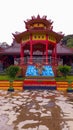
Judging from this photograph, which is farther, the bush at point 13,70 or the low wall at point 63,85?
the bush at point 13,70

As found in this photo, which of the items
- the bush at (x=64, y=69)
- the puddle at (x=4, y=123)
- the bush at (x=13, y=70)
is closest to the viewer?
the puddle at (x=4, y=123)

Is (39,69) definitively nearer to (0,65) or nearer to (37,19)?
(37,19)

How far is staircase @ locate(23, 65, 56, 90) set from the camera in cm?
2119

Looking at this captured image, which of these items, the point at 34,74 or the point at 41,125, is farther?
the point at 34,74

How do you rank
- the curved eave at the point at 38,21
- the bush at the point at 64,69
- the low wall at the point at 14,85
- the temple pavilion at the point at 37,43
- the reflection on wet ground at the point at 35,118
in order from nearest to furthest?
→ 1. the reflection on wet ground at the point at 35,118
2. the low wall at the point at 14,85
3. the bush at the point at 64,69
4. the temple pavilion at the point at 37,43
5. the curved eave at the point at 38,21

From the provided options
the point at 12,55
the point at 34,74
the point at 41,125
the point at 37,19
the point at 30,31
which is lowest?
the point at 41,125

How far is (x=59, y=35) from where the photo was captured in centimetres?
2827

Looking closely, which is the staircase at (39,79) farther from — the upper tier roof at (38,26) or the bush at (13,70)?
the upper tier roof at (38,26)

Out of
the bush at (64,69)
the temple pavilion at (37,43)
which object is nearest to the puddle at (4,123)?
the bush at (64,69)

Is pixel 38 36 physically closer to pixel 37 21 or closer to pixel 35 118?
pixel 37 21

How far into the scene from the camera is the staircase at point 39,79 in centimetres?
2119

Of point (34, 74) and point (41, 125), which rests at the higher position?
point (34, 74)

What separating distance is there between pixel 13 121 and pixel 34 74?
1487 centimetres

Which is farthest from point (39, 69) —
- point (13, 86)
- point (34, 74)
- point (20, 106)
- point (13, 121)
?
point (13, 121)
